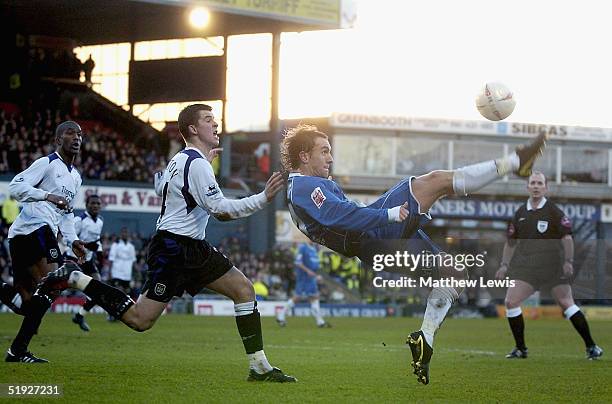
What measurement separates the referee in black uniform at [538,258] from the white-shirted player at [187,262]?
566 centimetres

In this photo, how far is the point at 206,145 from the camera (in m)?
10.1

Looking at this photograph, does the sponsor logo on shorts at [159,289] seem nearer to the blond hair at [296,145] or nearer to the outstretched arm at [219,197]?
the outstretched arm at [219,197]

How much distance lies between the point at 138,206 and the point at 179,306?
7.42 metres

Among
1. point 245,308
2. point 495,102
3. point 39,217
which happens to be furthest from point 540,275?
point 39,217

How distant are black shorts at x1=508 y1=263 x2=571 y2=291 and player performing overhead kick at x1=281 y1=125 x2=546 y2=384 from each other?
17.3ft

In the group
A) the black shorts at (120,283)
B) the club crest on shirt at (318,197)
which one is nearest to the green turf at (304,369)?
the club crest on shirt at (318,197)

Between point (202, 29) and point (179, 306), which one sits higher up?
point (202, 29)

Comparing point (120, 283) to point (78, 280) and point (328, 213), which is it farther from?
point (328, 213)

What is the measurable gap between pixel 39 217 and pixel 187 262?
353cm

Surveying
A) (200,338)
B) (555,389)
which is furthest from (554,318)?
(555,389)

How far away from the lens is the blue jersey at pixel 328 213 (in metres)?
9.61

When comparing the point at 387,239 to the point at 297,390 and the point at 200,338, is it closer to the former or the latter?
the point at 297,390

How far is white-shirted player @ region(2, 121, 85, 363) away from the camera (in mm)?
11664

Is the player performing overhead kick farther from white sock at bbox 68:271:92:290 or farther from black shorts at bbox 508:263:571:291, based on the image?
black shorts at bbox 508:263:571:291
